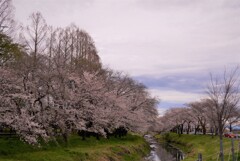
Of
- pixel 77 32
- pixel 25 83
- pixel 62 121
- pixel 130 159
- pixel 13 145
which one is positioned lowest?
pixel 130 159

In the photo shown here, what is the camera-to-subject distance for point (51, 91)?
31.7m

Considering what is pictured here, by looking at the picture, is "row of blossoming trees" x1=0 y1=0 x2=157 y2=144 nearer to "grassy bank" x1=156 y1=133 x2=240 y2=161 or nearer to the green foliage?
the green foliage

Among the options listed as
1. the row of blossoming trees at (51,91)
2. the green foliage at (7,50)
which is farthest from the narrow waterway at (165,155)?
the green foliage at (7,50)

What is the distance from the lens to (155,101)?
7094 centimetres

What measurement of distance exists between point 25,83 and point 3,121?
A: 6.63 m

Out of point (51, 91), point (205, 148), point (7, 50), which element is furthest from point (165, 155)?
point (7, 50)

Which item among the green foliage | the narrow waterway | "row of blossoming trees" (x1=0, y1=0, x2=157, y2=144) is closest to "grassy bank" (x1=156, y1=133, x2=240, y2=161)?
the narrow waterway

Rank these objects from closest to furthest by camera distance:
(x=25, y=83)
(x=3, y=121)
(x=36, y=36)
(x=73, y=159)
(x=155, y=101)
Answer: (x=3, y=121) < (x=73, y=159) < (x=25, y=83) < (x=36, y=36) < (x=155, y=101)

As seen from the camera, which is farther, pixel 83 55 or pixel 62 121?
pixel 83 55

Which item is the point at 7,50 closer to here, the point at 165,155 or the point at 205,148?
the point at 205,148

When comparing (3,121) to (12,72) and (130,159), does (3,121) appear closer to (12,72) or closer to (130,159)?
(12,72)

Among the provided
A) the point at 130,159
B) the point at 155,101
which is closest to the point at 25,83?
the point at 130,159

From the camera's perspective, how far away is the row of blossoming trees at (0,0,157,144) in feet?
83.0

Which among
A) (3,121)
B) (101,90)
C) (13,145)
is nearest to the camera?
(3,121)
